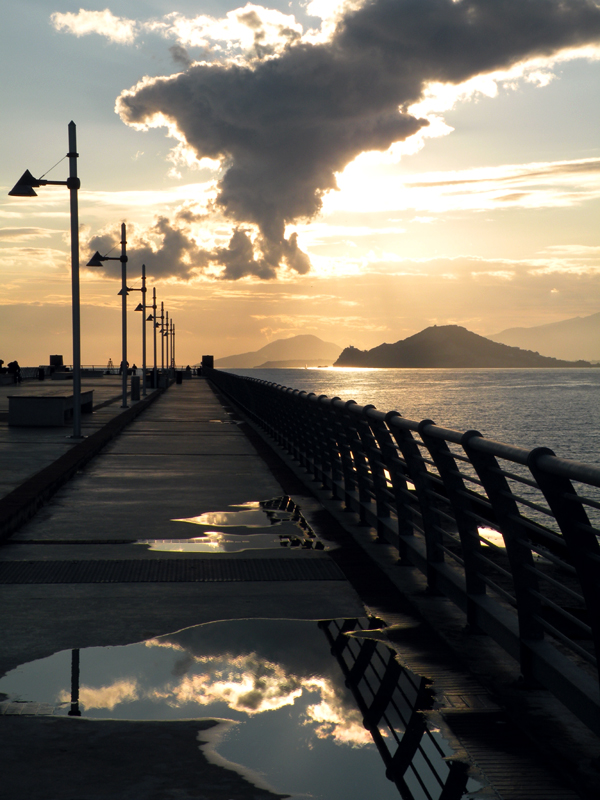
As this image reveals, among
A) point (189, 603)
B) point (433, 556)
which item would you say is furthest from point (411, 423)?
point (189, 603)

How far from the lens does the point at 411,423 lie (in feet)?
22.7

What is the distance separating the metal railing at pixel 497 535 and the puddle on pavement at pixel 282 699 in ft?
2.14

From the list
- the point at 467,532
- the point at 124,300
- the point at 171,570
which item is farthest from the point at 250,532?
the point at 124,300

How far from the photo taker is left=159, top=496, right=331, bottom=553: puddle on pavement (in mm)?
8164

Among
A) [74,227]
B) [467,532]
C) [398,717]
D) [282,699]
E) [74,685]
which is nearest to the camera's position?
[398,717]

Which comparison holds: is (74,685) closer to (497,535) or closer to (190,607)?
(190,607)

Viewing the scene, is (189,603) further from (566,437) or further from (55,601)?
(566,437)

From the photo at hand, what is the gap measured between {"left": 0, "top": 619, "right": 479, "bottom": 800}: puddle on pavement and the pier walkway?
0.37 ft

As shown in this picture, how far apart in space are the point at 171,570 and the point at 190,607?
1.16 meters

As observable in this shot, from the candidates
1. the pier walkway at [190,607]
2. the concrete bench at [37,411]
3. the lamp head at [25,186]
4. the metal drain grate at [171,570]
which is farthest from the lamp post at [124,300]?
the metal drain grate at [171,570]

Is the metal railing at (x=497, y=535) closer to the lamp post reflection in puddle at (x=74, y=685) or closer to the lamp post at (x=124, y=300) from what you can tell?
the lamp post reflection in puddle at (x=74, y=685)

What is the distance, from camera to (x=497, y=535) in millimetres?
10930

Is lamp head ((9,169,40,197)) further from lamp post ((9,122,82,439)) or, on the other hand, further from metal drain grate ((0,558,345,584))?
metal drain grate ((0,558,345,584))

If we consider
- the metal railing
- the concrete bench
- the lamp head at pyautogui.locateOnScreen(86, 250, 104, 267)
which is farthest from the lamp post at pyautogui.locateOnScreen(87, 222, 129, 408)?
the metal railing
